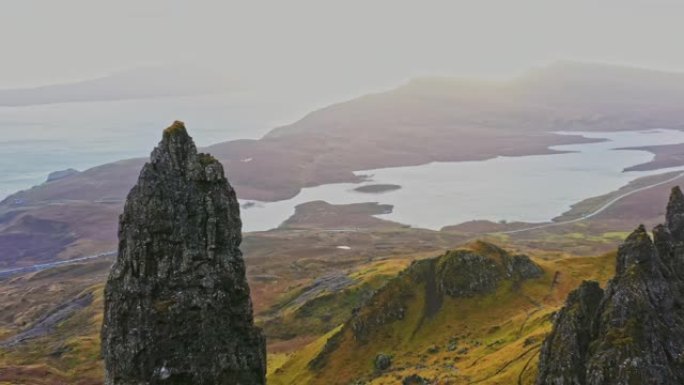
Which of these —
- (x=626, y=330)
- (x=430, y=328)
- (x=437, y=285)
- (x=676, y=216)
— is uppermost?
(x=676, y=216)

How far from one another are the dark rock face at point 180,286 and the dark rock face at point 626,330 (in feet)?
72.0

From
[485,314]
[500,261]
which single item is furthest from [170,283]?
[500,261]

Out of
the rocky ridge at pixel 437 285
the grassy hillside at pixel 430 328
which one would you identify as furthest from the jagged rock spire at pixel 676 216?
the rocky ridge at pixel 437 285

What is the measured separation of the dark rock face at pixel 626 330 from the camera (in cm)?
3847

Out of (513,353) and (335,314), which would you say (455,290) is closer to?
(513,353)

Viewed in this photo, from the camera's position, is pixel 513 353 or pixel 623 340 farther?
pixel 513 353

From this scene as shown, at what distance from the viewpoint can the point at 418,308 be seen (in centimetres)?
10494

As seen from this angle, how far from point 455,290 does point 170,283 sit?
6986 cm

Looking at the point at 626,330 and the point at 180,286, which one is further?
the point at 180,286

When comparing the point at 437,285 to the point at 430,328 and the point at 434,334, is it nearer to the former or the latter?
the point at 430,328

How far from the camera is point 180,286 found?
4234cm

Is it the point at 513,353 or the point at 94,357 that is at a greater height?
the point at 513,353

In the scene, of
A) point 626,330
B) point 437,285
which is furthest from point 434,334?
point 626,330

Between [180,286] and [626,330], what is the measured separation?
29727mm
